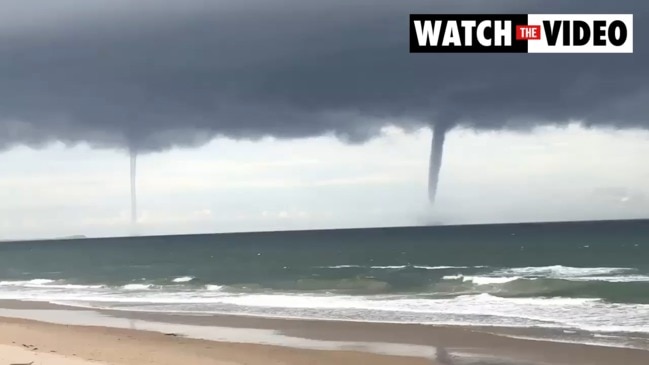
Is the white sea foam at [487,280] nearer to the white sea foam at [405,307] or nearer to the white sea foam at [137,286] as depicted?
the white sea foam at [405,307]

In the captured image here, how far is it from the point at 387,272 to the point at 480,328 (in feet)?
60.4

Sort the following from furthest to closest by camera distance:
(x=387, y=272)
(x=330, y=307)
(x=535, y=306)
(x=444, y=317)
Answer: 1. (x=387, y=272)
2. (x=330, y=307)
3. (x=535, y=306)
4. (x=444, y=317)

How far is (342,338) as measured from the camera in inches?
549

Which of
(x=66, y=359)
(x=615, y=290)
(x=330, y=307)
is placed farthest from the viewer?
(x=615, y=290)

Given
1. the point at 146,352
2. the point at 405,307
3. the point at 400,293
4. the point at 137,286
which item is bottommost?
the point at 137,286

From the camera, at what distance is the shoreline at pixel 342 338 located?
11508 mm

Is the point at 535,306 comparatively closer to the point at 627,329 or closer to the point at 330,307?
the point at 627,329

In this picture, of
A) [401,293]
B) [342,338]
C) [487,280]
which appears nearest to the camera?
[342,338]

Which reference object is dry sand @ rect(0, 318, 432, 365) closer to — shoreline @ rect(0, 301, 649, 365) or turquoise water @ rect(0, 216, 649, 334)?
shoreline @ rect(0, 301, 649, 365)

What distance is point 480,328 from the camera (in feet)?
48.4

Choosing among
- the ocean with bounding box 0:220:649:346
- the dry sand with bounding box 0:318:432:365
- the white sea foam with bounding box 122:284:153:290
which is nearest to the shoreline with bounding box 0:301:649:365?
the dry sand with bounding box 0:318:432:365

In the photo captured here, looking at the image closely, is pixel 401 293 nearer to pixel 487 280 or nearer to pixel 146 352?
pixel 487 280

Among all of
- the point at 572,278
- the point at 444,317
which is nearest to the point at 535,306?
the point at 444,317

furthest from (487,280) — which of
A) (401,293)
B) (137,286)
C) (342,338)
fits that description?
(137,286)
